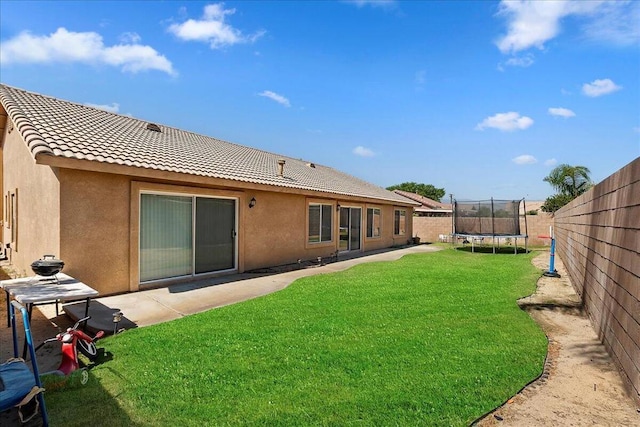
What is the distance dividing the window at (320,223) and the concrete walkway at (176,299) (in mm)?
3669

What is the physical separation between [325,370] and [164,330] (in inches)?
108

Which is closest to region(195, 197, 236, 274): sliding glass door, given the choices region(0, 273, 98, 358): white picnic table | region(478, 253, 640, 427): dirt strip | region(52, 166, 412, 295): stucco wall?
region(52, 166, 412, 295): stucco wall

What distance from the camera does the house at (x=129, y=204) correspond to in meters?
6.82

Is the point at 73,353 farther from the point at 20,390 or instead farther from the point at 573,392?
the point at 573,392

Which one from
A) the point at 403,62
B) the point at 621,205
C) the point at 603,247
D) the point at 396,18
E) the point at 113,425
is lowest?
the point at 113,425

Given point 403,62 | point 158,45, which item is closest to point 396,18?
point 403,62

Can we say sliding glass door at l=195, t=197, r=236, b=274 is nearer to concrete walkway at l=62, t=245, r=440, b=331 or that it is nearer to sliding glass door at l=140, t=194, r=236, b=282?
sliding glass door at l=140, t=194, r=236, b=282

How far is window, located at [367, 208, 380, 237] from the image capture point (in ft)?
58.9

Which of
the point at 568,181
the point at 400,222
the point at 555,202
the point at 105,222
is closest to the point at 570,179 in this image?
the point at 568,181

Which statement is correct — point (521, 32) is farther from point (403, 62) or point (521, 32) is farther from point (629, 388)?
point (629, 388)

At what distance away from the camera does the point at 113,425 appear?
9.46 ft

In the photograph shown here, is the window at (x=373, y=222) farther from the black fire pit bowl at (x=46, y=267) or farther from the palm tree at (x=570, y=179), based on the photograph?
the palm tree at (x=570, y=179)

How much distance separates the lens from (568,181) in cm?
2741

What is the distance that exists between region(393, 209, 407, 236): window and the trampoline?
338 cm
